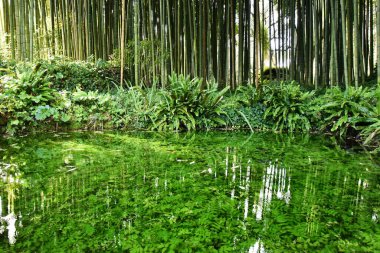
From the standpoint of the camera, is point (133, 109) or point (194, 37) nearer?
point (133, 109)

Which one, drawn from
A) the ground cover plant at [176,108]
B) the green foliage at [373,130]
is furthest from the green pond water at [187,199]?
the ground cover plant at [176,108]

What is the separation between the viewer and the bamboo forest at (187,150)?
5.20 feet

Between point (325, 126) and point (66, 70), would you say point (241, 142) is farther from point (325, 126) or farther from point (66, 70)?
point (66, 70)

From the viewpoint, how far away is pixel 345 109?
4.52 m

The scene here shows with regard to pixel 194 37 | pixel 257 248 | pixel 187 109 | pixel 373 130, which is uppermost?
pixel 194 37

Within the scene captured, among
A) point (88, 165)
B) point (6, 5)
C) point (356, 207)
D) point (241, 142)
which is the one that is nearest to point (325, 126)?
point (241, 142)

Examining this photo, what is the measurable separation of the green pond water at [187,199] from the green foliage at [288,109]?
1.54 metres

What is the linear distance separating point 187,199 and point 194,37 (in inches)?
204

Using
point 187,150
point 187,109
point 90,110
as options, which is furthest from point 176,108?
point 187,150

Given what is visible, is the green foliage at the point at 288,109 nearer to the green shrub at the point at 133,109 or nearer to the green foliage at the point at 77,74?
the green shrub at the point at 133,109

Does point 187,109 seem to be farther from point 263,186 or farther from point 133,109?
point 263,186

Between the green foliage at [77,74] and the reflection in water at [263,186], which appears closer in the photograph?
the reflection in water at [263,186]

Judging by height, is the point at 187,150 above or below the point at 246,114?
below

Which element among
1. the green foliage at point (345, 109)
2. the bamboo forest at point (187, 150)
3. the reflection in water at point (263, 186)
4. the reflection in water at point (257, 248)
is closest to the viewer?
the reflection in water at point (257, 248)
